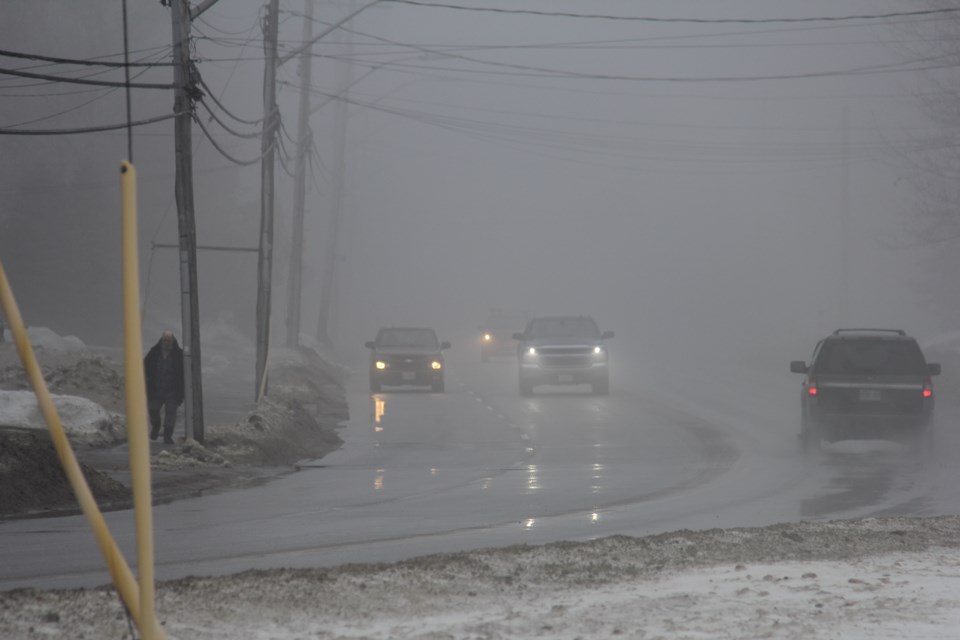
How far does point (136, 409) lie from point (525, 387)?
32173 mm

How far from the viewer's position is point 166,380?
21.9 m

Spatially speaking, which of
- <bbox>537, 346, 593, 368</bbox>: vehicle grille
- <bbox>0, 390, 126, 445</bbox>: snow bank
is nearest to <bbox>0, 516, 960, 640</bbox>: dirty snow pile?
<bbox>0, 390, 126, 445</bbox>: snow bank

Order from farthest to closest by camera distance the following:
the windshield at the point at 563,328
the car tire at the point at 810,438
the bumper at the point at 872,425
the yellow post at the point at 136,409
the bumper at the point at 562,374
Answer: the windshield at the point at 563,328, the bumper at the point at 562,374, the car tire at the point at 810,438, the bumper at the point at 872,425, the yellow post at the point at 136,409

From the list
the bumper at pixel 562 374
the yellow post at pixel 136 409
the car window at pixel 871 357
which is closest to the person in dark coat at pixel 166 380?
the car window at pixel 871 357

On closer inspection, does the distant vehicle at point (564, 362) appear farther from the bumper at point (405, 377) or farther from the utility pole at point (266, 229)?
the utility pole at point (266, 229)

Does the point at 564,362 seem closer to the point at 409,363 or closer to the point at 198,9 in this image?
the point at 409,363

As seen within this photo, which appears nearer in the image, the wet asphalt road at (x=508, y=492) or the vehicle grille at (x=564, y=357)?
the wet asphalt road at (x=508, y=492)

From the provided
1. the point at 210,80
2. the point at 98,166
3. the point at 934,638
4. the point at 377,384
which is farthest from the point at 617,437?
the point at 210,80

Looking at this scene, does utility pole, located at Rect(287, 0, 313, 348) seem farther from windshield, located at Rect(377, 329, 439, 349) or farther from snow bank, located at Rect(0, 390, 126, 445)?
snow bank, located at Rect(0, 390, 126, 445)

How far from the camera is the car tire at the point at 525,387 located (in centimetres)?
3788

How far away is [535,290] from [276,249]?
263 feet

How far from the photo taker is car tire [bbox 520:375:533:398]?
37.9m

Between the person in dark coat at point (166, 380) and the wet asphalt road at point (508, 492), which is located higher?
the person in dark coat at point (166, 380)

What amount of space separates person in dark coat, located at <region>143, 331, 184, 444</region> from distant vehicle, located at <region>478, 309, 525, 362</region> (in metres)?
41.0
